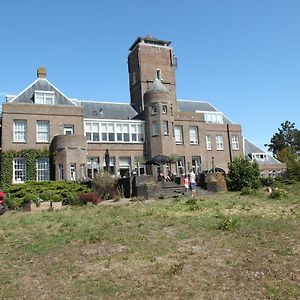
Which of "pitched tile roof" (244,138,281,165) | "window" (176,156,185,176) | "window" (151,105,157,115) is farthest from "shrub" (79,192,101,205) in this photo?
"pitched tile roof" (244,138,281,165)

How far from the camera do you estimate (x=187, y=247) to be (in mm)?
12617

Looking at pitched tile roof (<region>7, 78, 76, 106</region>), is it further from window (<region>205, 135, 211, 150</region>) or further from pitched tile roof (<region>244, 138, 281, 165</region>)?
pitched tile roof (<region>244, 138, 281, 165</region>)

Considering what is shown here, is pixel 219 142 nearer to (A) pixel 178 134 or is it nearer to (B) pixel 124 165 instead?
(A) pixel 178 134

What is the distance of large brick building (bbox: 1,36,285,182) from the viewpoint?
126ft

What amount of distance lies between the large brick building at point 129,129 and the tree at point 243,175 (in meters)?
8.69

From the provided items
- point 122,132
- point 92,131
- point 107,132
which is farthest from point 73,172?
point 122,132

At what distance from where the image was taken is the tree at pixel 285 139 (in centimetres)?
9375

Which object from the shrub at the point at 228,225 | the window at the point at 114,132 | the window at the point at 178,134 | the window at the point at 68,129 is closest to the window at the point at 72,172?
the window at the point at 68,129

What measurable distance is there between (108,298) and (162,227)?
20.6ft

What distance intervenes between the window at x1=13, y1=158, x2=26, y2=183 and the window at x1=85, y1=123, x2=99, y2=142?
7237 millimetres

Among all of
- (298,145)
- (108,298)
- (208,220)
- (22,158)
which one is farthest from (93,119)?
(298,145)

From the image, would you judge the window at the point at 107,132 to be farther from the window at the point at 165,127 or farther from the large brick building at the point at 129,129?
the window at the point at 165,127

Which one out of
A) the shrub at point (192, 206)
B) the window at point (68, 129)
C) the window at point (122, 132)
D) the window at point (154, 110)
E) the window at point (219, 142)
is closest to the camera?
the shrub at point (192, 206)

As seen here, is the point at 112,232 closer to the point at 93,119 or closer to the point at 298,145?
the point at 93,119
